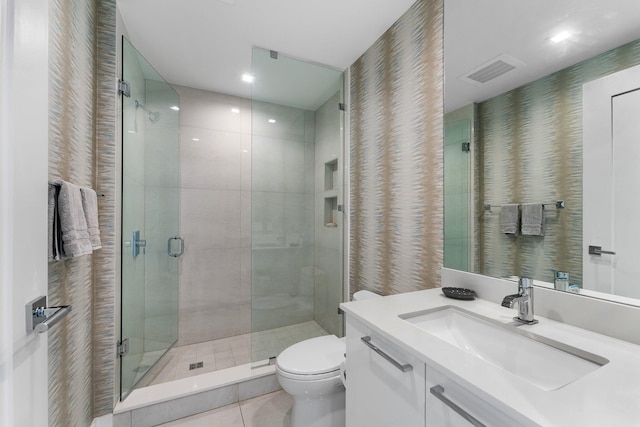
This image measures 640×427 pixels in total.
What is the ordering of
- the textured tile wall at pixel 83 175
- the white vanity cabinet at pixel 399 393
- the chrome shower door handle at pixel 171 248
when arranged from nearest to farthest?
the white vanity cabinet at pixel 399 393
the textured tile wall at pixel 83 175
the chrome shower door handle at pixel 171 248

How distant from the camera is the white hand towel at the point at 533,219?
3.23ft

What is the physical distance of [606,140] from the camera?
825 millimetres

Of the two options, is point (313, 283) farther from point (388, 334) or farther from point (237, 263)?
Result: point (388, 334)

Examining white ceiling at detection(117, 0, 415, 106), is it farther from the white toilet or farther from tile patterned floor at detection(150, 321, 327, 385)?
tile patterned floor at detection(150, 321, 327, 385)

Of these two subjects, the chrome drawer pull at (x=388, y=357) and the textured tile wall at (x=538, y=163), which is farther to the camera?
the textured tile wall at (x=538, y=163)

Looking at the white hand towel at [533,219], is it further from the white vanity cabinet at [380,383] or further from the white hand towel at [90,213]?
the white hand towel at [90,213]

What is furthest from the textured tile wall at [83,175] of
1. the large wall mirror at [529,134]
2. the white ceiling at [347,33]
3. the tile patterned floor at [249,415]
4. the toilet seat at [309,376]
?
the large wall mirror at [529,134]

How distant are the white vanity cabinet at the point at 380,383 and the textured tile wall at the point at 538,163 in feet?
2.15

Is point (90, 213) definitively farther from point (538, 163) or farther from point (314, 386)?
point (538, 163)

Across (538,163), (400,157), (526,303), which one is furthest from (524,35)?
(526,303)

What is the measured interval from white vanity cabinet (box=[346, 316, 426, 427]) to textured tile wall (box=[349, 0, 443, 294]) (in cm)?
67

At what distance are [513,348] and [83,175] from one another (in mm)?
2057

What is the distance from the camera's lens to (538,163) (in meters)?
0.98

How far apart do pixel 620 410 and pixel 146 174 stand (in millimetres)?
2632
